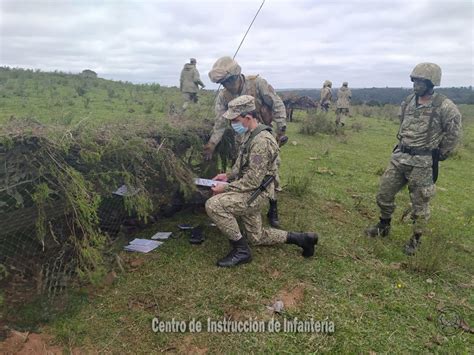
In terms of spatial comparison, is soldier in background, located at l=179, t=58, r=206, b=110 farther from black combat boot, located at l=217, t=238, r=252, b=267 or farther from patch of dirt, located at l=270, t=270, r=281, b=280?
patch of dirt, located at l=270, t=270, r=281, b=280

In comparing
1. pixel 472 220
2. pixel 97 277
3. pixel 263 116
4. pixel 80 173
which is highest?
pixel 263 116

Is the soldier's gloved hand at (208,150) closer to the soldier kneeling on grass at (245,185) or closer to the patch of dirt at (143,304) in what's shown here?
the soldier kneeling on grass at (245,185)

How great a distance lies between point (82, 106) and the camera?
551 inches

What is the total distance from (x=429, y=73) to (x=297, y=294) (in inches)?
109

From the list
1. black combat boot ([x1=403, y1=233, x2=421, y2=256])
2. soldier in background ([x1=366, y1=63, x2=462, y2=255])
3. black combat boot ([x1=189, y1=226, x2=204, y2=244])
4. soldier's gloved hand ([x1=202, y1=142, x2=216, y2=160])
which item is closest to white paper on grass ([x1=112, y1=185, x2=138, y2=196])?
black combat boot ([x1=189, y1=226, x2=204, y2=244])

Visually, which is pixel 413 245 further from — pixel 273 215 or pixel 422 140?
pixel 273 215

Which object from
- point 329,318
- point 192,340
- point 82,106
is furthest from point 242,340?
point 82,106

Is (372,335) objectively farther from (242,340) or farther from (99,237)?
(99,237)

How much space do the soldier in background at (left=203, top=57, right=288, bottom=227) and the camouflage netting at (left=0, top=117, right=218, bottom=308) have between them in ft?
3.23

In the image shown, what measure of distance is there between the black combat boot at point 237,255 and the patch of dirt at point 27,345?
1.63m

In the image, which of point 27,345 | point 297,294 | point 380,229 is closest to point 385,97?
point 380,229

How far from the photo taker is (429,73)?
4211 millimetres

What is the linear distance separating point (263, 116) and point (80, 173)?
2.77 metres

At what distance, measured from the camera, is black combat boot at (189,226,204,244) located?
4.47 meters
